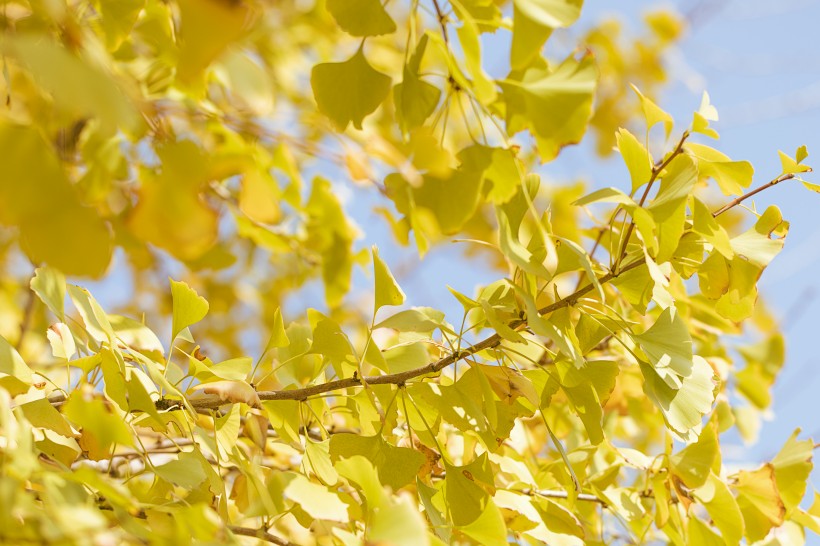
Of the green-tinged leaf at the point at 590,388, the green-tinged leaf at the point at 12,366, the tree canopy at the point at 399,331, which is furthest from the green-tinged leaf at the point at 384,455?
the green-tinged leaf at the point at 12,366

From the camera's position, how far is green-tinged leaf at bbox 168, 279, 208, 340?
589mm

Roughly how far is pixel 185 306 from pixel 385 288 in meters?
0.17

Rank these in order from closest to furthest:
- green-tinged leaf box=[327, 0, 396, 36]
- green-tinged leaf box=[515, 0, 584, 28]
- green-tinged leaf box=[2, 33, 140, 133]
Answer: green-tinged leaf box=[2, 33, 140, 133] → green-tinged leaf box=[515, 0, 584, 28] → green-tinged leaf box=[327, 0, 396, 36]

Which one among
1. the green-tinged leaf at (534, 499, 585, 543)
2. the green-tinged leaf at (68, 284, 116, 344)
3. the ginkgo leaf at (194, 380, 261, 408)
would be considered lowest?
the green-tinged leaf at (534, 499, 585, 543)

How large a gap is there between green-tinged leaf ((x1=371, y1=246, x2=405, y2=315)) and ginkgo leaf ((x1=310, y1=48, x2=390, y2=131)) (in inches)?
4.3

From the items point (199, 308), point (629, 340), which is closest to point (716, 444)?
point (629, 340)

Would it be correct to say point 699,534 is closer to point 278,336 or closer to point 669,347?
point 669,347

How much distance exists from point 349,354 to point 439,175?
0.17 metres

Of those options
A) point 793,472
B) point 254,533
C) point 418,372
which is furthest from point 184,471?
point 793,472

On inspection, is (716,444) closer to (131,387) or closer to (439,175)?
(439,175)

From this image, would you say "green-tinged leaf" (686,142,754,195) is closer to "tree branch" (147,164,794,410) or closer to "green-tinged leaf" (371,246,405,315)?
"tree branch" (147,164,794,410)

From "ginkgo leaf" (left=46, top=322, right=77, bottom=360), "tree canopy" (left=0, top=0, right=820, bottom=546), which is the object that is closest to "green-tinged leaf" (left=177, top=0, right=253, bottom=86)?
"tree canopy" (left=0, top=0, right=820, bottom=546)

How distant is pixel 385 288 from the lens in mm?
570

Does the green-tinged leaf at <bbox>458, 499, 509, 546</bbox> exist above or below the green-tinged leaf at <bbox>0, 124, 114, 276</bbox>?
below
